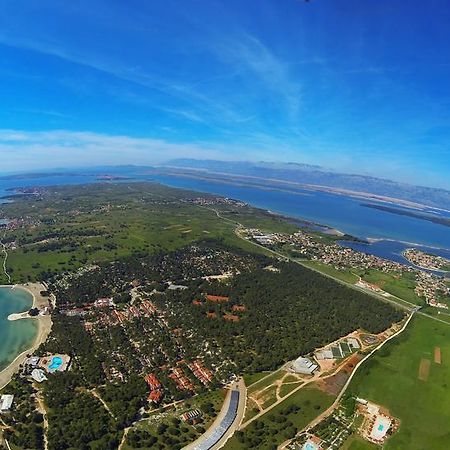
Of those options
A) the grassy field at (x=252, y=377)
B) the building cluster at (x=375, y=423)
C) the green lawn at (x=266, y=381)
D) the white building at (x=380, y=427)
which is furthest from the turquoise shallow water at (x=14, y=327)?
the white building at (x=380, y=427)

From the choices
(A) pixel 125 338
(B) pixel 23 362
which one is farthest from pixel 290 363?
(B) pixel 23 362

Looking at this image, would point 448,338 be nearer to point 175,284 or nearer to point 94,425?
point 175,284

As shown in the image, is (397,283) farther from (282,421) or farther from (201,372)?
(282,421)

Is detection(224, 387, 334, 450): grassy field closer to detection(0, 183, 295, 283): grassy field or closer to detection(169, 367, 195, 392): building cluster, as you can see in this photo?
detection(169, 367, 195, 392): building cluster

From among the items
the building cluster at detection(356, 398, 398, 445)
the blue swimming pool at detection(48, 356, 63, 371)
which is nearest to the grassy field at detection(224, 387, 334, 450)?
the building cluster at detection(356, 398, 398, 445)

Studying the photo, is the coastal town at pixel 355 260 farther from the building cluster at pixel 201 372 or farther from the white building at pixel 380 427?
the building cluster at pixel 201 372


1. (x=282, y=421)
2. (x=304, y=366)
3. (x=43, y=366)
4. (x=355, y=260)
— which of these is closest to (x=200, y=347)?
(x=304, y=366)

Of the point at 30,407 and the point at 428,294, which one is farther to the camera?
the point at 428,294
